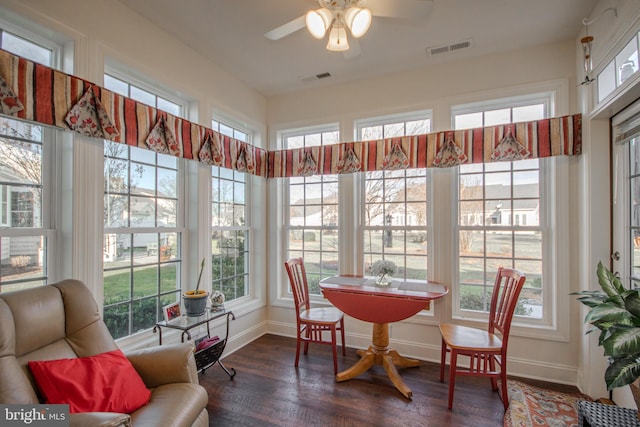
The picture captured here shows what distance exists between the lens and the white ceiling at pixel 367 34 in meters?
2.09

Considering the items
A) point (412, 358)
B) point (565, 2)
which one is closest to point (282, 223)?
point (412, 358)

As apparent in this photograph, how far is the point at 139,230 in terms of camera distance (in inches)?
88.1

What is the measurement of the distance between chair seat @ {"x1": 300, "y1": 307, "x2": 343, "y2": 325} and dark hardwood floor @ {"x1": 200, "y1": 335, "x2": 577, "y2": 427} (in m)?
0.42

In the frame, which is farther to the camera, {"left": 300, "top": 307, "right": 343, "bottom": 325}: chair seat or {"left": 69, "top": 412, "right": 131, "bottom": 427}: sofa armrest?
{"left": 300, "top": 307, "right": 343, "bottom": 325}: chair seat

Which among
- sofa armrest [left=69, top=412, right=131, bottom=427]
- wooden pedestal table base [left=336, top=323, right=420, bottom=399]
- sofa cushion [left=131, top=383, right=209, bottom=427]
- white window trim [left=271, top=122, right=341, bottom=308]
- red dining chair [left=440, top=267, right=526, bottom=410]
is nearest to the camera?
sofa armrest [left=69, top=412, right=131, bottom=427]

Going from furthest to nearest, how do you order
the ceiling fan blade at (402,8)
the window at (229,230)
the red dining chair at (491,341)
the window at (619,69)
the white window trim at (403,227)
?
the window at (229,230) → the white window trim at (403,227) → the red dining chair at (491,341) → the window at (619,69) → the ceiling fan blade at (402,8)

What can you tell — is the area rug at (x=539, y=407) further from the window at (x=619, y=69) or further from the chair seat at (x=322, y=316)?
the window at (x=619, y=69)

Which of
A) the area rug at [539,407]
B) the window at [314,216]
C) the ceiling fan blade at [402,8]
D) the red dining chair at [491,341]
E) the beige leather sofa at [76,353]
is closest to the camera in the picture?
the beige leather sofa at [76,353]

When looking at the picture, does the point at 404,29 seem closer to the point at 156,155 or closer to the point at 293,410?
the point at 156,155

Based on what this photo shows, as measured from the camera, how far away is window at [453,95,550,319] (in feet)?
8.54

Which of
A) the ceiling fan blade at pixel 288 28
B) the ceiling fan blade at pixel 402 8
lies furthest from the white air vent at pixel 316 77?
the ceiling fan blade at pixel 402 8

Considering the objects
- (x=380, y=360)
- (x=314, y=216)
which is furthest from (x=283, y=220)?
(x=380, y=360)

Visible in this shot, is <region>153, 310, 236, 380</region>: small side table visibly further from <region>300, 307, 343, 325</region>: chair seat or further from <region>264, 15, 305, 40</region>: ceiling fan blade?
<region>264, 15, 305, 40</region>: ceiling fan blade

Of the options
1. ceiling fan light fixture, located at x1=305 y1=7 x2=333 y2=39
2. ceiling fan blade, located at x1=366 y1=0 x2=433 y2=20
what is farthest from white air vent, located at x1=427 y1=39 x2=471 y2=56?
ceiling fan light fixture, located at x1=305 y1=7 x2=333 y2=39
